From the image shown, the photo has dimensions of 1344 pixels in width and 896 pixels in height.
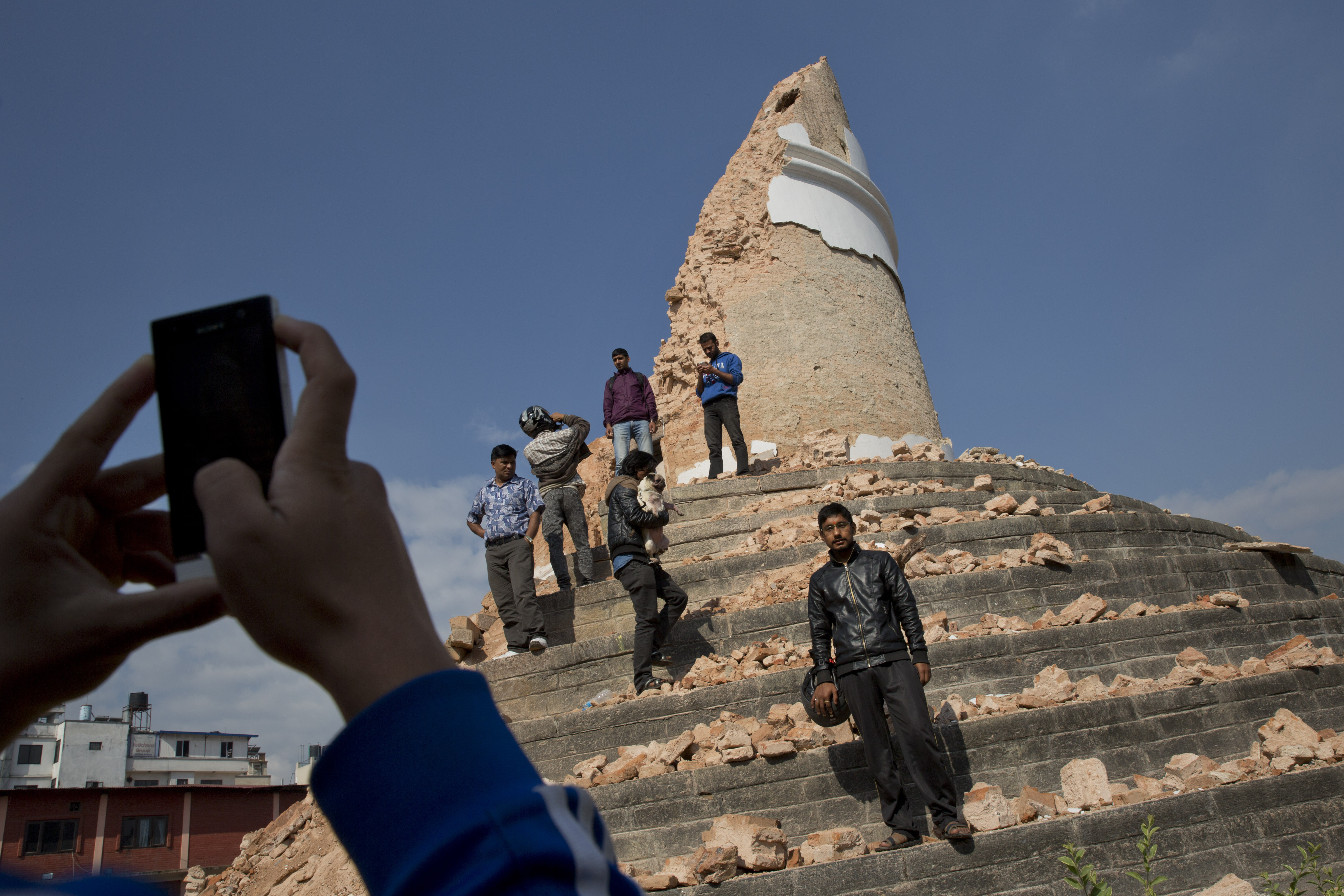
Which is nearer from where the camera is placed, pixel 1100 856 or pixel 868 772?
pixel 1100 856

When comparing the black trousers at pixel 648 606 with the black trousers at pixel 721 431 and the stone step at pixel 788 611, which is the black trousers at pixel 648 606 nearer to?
the stone step at pixel 788 611

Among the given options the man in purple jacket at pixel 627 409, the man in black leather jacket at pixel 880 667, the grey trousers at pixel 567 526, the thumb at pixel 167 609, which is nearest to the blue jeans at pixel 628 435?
the man in purple jacket at pixel 627 409

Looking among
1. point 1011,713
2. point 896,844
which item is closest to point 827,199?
point 1011,713

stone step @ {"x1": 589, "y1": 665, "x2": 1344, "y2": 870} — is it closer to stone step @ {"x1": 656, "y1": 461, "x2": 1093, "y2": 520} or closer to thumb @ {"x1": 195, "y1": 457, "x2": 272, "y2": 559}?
thumb @ {"x1": 195, "y1": 457, "x2": 272, "y2": 559}

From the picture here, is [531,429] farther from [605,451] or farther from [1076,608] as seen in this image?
[605,451]

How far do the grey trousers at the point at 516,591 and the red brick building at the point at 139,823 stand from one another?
1184 cm

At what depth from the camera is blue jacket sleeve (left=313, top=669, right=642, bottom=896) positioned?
1.95 ft

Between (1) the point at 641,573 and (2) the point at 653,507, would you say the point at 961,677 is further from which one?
(2) the point at 653,507

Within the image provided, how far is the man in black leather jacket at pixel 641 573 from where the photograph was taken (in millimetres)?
5953

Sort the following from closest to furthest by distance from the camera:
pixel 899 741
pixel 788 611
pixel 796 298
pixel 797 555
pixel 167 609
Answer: pixel 167 609 → pixel 899 741 → pixel 788 611 → pixel 797 555 → pixel 796 298

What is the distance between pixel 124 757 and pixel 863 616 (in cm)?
3613

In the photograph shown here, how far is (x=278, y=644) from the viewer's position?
68 cm

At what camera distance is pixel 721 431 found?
10312mm

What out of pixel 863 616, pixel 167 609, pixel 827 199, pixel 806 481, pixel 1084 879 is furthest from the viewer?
pixel 827 199
